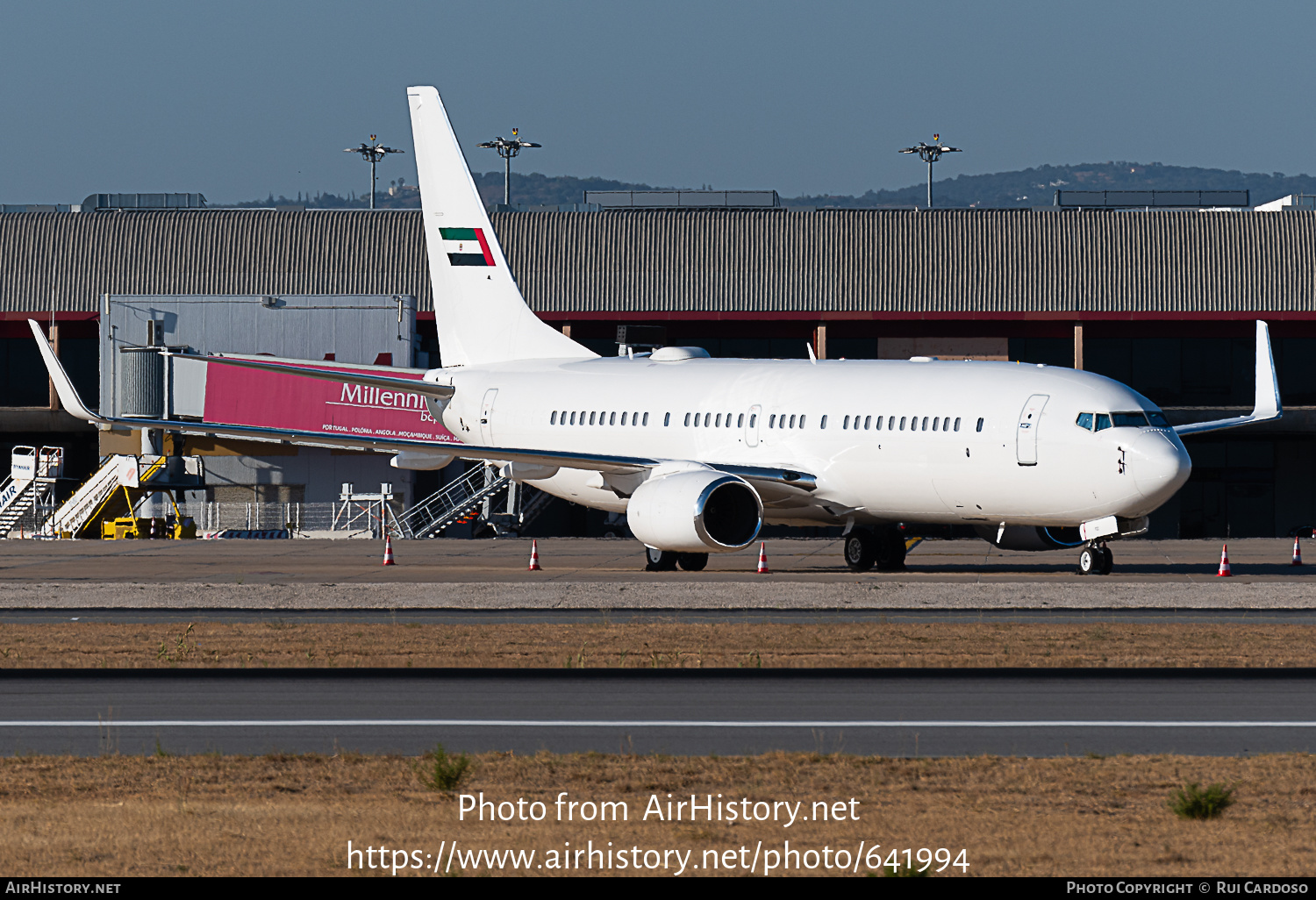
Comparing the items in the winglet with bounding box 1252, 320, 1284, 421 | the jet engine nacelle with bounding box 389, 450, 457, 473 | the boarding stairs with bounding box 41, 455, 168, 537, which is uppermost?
the winglet with bounding box 1252, 320, 1284, 421

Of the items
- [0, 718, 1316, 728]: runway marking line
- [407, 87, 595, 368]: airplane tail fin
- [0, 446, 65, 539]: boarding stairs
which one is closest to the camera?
[0, 718, 1316, 728]: runway marking line

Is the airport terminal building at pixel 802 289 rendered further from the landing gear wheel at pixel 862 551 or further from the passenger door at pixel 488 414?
the landing gear wheel at pixel 862 551

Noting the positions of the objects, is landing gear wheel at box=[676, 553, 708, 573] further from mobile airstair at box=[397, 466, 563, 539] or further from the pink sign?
the pink sign

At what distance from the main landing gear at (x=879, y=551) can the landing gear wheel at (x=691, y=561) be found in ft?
9.60

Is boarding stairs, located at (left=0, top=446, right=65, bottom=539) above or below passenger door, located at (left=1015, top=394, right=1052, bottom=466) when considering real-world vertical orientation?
below

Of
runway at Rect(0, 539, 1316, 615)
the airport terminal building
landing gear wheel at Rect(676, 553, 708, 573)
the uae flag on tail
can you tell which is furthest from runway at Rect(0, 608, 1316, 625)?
the airport terminal building

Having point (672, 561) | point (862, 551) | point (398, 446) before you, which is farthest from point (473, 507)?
point (862, 551)

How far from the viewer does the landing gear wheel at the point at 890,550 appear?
34.9 meters

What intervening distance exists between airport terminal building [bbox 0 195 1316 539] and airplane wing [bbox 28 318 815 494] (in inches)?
921

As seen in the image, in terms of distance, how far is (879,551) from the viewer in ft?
115

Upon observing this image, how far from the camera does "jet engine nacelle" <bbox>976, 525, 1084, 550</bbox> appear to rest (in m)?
34.2

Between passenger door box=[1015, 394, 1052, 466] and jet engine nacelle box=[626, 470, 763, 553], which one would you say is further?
jet engine nacelle box=[626, 470, 763, 553]

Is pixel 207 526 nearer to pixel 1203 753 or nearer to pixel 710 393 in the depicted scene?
pixel 710 393

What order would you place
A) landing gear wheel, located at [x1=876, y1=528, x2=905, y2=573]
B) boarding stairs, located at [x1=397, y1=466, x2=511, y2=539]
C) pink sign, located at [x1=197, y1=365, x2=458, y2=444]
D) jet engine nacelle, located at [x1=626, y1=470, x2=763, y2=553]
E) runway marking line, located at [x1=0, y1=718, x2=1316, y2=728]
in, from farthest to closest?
pink sign, located at [x1=197, y1=365, x2=458, y2=444] → boarding stairs, located at [x1=397, y1=466, x2=511, y2=539] → landing gear wheel, located at [x1=876, y1=528, x2=905, y2=573] → jet engine nacelle, located at [x1=626, y1=470, x2=763, y2=553] → runway marking line, located at [x1=0, y1=718, x2=1316, y2=728]
